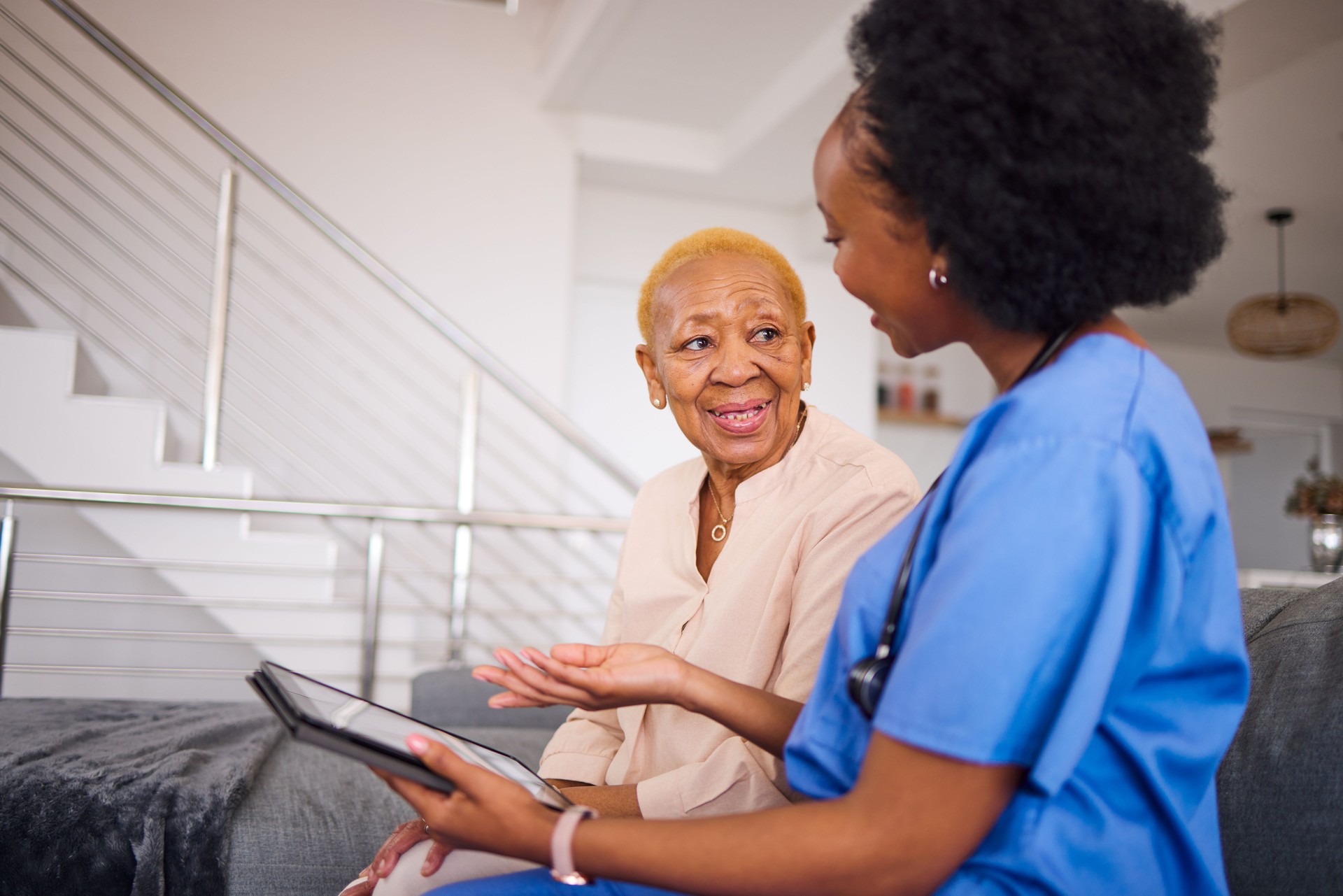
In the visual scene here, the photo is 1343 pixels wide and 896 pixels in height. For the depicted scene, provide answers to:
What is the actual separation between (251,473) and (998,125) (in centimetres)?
285

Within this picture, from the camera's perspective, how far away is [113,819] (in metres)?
1.36

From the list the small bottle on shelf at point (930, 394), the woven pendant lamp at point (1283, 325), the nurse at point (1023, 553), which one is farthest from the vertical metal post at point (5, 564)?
the woven pendant lamp at point (1283, 325)

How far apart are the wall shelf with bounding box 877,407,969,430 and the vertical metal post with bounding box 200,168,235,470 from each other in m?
4.42

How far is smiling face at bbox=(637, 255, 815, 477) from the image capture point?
4.52 feet

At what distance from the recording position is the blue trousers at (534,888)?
2.91 feet

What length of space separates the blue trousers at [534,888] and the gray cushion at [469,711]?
1.35 meters

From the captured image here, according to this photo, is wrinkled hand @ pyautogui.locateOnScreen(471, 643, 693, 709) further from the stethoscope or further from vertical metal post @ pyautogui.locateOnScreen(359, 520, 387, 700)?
vertical metal post @ pyautogui.locateOnScreen(359, 520, 387, 700)

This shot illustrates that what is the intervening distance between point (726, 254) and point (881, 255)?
2.10 ft

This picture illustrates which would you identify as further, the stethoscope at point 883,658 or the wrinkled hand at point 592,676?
the wrinkled hand at point 592,676

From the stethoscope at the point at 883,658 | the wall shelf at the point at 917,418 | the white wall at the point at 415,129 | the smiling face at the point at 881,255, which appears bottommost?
the stethoscope at the point at 883,658

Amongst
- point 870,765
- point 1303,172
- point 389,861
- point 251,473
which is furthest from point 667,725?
point 1303,172

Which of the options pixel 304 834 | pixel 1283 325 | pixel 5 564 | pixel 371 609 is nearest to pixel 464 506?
pixel 371 609

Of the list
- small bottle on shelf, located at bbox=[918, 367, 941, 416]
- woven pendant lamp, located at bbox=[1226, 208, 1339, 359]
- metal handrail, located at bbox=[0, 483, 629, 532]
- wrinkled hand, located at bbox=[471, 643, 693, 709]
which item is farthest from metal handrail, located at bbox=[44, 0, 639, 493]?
woven pendant lamp, located at bbox=[1226, 208, 1339, 359]

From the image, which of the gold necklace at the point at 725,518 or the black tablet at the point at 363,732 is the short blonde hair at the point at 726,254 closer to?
the gold necklace at the point at 725,518
